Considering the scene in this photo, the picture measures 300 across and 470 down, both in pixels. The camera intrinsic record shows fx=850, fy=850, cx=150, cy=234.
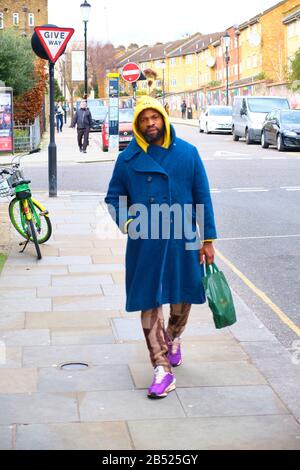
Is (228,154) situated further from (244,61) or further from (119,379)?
(244,61)

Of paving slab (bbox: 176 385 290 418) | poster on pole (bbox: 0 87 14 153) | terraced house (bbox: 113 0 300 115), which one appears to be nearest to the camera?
paving slab (bbox: 176 385 290 418)

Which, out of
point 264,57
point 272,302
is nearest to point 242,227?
point 272,302

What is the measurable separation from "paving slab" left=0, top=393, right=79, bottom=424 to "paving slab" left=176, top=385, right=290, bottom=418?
65 cm

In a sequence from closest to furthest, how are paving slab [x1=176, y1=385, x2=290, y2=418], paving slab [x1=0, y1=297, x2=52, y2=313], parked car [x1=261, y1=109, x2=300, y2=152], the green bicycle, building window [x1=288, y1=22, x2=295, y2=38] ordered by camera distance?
paving slab [x1=176, y1=385, x2=290, y2=418] < paving slab [x1=0, y1=297, x2=52, y2=313] < the green bicycle < parked car [x1=261, y1=109, x2=300, y2=152] < building window [x1=288, y1=22, x2=295, y2=38]

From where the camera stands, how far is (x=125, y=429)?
4.43 metres

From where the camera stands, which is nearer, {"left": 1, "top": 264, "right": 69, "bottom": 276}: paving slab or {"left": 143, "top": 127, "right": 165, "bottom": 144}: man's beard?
{"left": 143, "top": 127, "right": 165, "bottom": 144}: man's beard

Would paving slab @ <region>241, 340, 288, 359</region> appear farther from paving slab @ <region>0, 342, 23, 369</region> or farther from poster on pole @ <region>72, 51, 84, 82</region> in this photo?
poster on pole @ <region>72, 51, 84, 82</region>

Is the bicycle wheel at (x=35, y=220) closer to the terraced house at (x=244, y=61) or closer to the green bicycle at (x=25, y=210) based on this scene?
the green bicycle at (x=25, y=210)

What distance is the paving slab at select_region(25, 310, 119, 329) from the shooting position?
6.69 metres

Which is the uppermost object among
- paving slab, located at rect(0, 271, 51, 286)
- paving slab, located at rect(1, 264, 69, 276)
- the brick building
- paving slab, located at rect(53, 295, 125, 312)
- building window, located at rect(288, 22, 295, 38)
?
the brick building

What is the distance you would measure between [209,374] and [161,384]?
53 cm

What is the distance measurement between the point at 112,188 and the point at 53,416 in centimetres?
147

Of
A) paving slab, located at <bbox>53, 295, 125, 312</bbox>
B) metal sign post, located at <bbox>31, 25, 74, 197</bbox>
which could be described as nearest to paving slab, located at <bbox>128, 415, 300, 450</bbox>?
paving slab, located at <bbox>53, 295, 125, 312</bbox>

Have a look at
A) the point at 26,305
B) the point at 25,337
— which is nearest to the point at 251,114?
the point at 26,305
